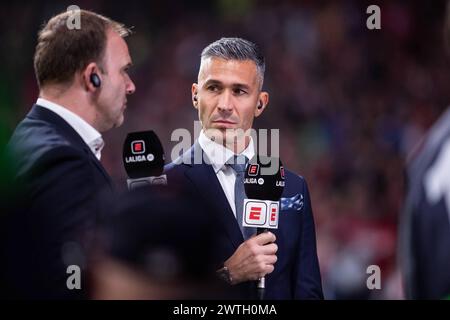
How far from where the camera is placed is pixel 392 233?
455 centimetres

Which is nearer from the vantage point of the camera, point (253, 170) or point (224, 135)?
point (253, 170)

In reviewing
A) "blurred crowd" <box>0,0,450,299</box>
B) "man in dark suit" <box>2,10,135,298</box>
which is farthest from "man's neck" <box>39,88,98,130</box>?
"blurred crowd" <box>0,0,450,299</box>

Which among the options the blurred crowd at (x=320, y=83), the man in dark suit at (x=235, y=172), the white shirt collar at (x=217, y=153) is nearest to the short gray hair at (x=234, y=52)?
the man in dark suit at (x=235, y=172)

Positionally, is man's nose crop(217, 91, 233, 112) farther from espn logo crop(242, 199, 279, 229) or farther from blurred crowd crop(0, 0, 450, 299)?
blurred crowd crop(0, 0, 450, 299)

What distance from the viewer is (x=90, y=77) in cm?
243

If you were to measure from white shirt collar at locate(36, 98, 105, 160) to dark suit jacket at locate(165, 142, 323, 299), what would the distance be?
24 centimetres

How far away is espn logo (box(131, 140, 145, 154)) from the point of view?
2352 mm

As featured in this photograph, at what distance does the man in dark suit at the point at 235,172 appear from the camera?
2.46m

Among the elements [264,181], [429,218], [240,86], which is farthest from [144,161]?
[429,218]

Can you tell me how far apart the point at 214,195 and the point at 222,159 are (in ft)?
0.35

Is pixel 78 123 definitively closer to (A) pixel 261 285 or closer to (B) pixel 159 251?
(A) pixel 261 285

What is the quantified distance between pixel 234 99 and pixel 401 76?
334 centimetres
